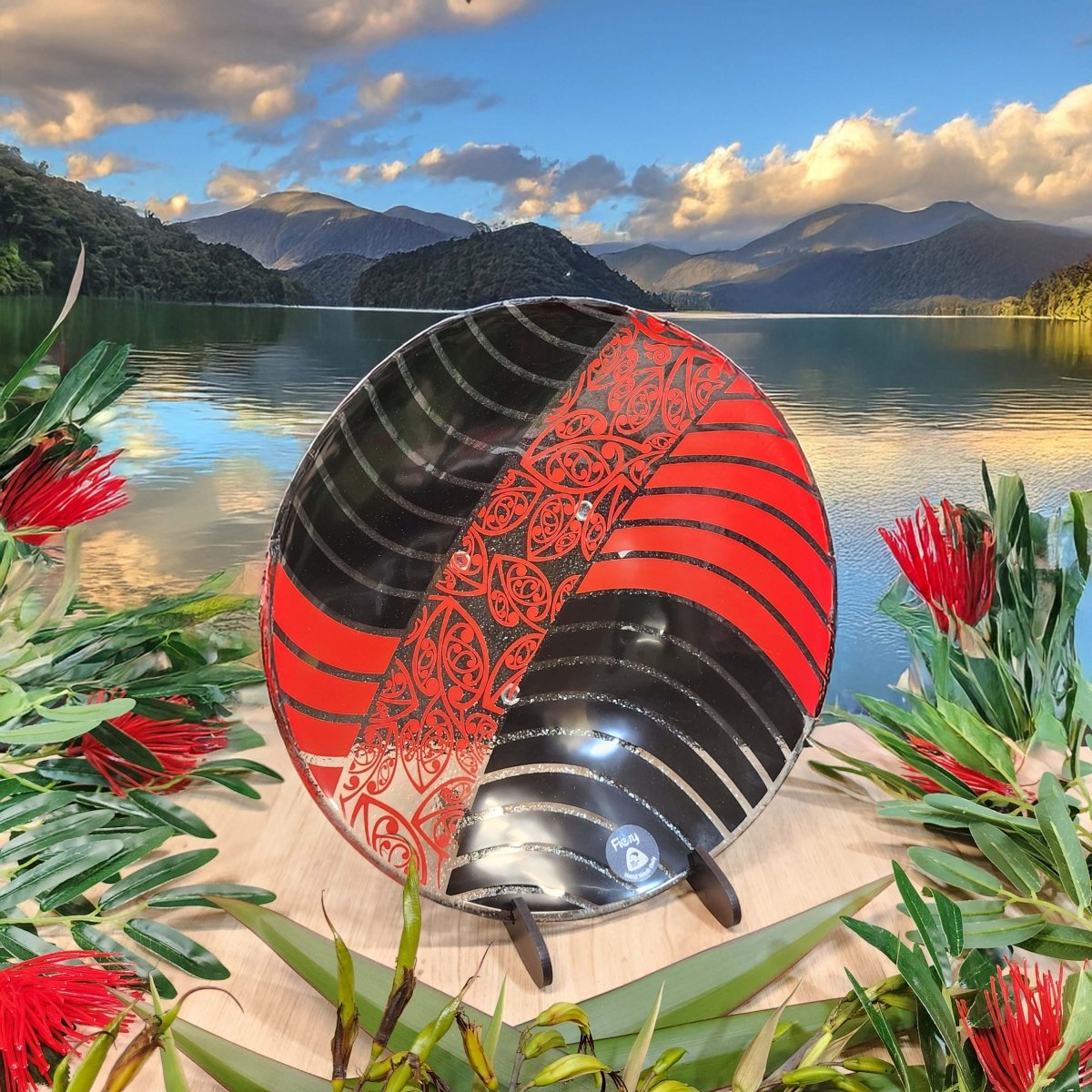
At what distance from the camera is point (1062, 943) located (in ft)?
1.39

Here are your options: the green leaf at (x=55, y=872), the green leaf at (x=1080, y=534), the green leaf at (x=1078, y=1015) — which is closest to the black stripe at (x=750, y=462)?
the green leaf at (x=1080, y=534)

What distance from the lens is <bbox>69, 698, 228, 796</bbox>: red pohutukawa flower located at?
1.56 ft

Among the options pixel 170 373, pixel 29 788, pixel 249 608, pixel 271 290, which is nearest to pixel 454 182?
pixel 271 290

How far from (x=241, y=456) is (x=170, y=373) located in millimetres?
97

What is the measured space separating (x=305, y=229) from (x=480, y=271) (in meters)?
0.16

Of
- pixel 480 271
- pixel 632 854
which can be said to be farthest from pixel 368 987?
pixel 480 271

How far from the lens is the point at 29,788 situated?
18.1 inches

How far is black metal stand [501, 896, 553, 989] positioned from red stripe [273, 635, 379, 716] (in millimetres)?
125

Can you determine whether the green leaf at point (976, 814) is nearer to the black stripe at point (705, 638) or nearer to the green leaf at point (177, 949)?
the black stripe at point (705, 638)

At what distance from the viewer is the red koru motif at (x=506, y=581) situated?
48 centimetres

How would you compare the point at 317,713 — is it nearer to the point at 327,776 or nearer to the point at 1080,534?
the point at 327,776

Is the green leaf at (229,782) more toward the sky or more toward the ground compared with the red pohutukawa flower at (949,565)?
more toward the ground

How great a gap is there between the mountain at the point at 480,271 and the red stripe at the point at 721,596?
0.39 meters

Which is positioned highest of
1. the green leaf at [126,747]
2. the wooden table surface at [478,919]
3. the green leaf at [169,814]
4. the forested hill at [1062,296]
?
the forested hill at [1062,296]
